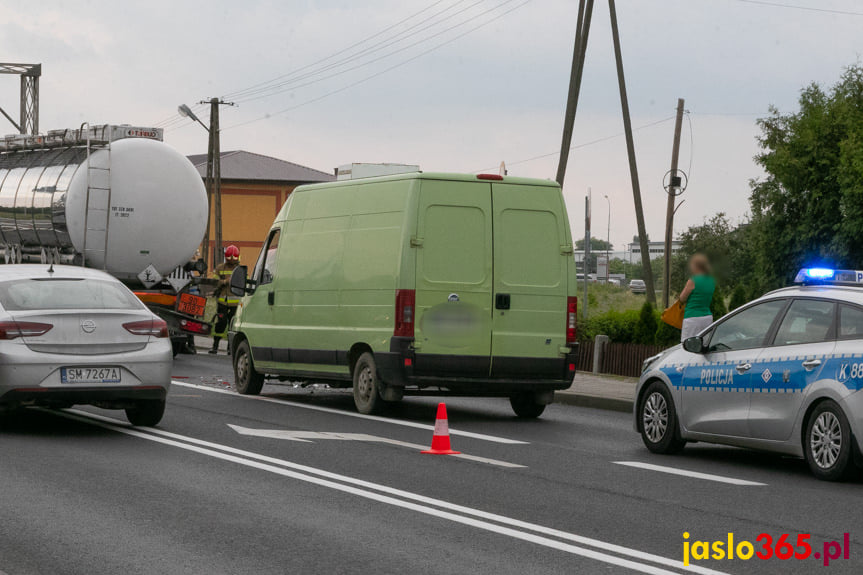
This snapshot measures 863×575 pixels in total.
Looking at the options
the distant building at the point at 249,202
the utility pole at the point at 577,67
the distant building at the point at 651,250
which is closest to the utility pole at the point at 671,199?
the utility pole at the point at 577,67

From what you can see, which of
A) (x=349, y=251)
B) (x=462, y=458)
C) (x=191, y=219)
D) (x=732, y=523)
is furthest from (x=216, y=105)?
(x=732, y=523)

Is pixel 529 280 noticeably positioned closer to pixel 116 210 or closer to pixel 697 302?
pixel 697 302

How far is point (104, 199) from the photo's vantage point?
21.0 metres

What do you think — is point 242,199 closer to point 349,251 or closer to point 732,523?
point 349,251

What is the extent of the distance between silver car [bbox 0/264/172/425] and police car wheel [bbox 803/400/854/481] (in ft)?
18.8

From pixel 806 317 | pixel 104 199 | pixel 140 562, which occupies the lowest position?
pixel 140 562

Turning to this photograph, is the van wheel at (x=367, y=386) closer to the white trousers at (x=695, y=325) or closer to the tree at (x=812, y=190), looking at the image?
the white trousers at (x=695, y=325)

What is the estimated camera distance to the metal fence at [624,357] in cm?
2180

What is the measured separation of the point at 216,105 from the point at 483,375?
108 ft

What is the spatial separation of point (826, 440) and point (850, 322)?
908 millimetres

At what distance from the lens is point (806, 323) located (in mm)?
10703

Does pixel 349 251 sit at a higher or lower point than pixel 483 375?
higher

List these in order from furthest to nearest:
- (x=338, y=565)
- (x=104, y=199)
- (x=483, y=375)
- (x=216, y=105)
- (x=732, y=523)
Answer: (x=216, y=105) < (x=104, y=199) < (x=483, y=375) < (x=732, y=523) < (x=338, y=565)

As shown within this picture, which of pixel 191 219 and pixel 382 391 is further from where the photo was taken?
pixel 191 219
